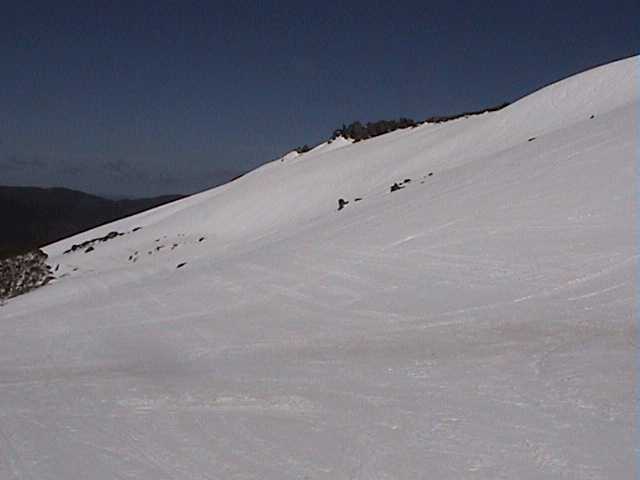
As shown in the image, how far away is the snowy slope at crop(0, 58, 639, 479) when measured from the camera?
199 inches

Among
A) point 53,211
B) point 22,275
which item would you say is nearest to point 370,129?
point 22,275

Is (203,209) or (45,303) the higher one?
(203,209)

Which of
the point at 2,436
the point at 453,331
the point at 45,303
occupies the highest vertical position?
the point at 45,303

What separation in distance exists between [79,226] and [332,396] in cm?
13971

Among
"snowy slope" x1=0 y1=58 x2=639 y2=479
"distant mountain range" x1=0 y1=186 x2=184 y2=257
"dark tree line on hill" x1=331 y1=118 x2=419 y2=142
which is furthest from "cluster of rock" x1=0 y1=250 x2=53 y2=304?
"distant mountain range" x1=0 y1=186 x2=184 y2=257

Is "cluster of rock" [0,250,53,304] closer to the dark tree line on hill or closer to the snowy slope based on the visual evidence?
the snowy slope

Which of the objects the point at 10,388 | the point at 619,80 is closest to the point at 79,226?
the point at 619,80

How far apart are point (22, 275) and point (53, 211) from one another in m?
154

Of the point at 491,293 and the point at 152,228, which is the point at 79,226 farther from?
the point at 491,293

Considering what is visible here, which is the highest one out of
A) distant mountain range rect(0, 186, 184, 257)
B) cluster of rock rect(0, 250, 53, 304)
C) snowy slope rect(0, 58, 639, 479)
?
distant mountain range rect(0, 186, 184, 257)

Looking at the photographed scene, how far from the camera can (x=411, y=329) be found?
8.42 metres

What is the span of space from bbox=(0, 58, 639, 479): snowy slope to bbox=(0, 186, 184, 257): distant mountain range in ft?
343

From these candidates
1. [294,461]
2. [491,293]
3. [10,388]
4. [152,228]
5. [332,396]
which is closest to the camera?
[294,461]

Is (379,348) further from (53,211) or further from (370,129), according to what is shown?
(53,211)
